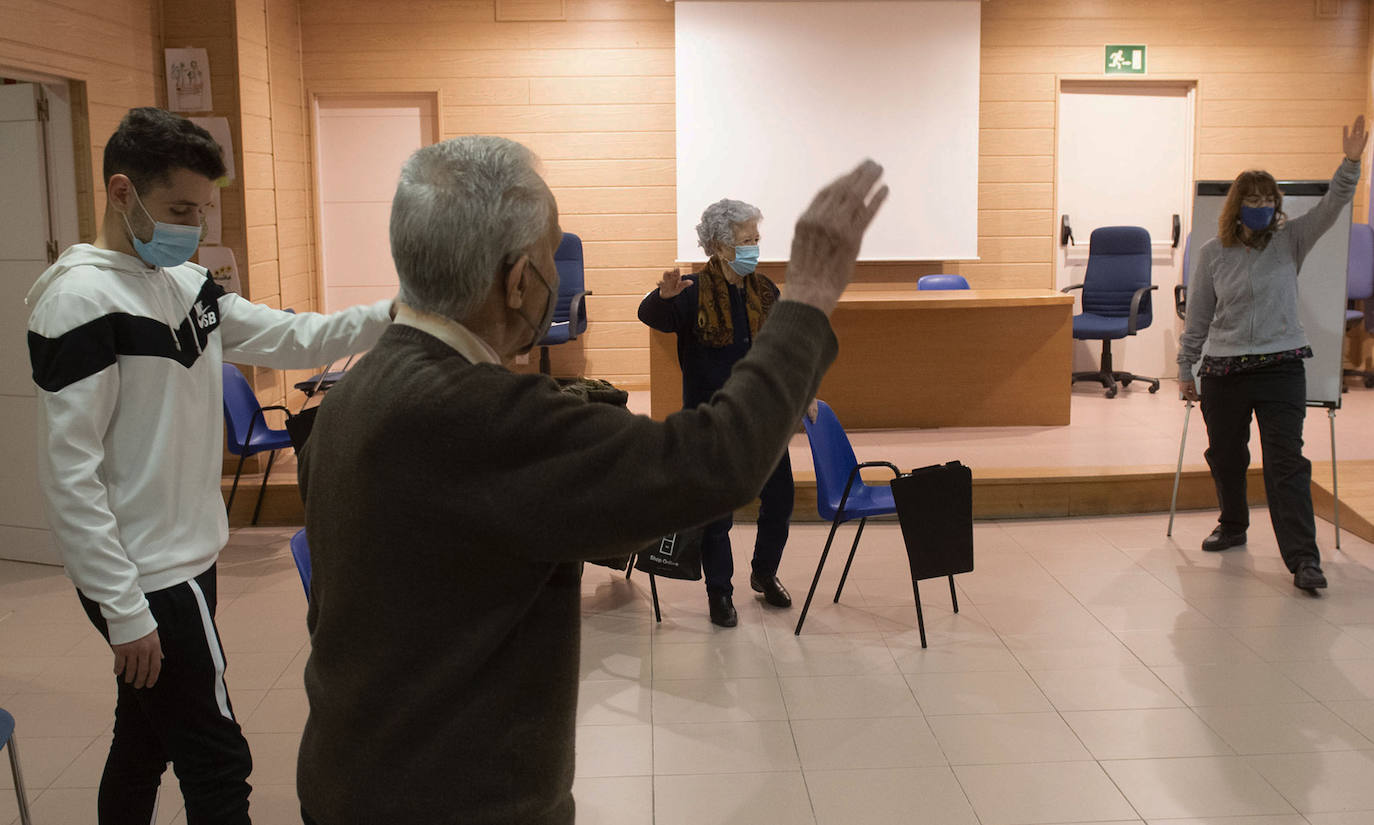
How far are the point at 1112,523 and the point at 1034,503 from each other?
13.9 inches

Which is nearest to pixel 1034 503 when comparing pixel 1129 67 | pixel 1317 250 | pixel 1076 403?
pixel 1317 250

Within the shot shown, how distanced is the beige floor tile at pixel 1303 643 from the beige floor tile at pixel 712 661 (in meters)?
1.62

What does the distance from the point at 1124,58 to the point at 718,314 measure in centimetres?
544

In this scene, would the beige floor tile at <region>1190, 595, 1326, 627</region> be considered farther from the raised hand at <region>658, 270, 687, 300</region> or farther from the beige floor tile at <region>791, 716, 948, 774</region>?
the raised hand at <region>658, 270, 687, 300</region>

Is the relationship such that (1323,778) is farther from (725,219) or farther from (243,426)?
(243,426)

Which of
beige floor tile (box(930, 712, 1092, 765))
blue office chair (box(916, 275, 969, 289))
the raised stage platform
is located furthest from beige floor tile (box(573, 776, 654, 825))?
blue office chair (box(916, 275, 969, 289))

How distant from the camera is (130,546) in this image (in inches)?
80.7

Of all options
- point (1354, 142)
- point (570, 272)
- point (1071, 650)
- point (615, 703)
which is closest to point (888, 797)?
point (615, 703)

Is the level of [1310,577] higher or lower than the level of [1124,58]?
lower

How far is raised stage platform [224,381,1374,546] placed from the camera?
564 centimetres

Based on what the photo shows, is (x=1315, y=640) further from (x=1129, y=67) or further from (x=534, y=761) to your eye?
(x=1129, y=67)

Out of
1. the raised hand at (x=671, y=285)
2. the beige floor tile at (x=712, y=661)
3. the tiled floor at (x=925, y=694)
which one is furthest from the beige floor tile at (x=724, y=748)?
the raised hand at (x=671, y=285)

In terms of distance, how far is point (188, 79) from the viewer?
597 centimetres

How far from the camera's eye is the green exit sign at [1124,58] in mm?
8312
